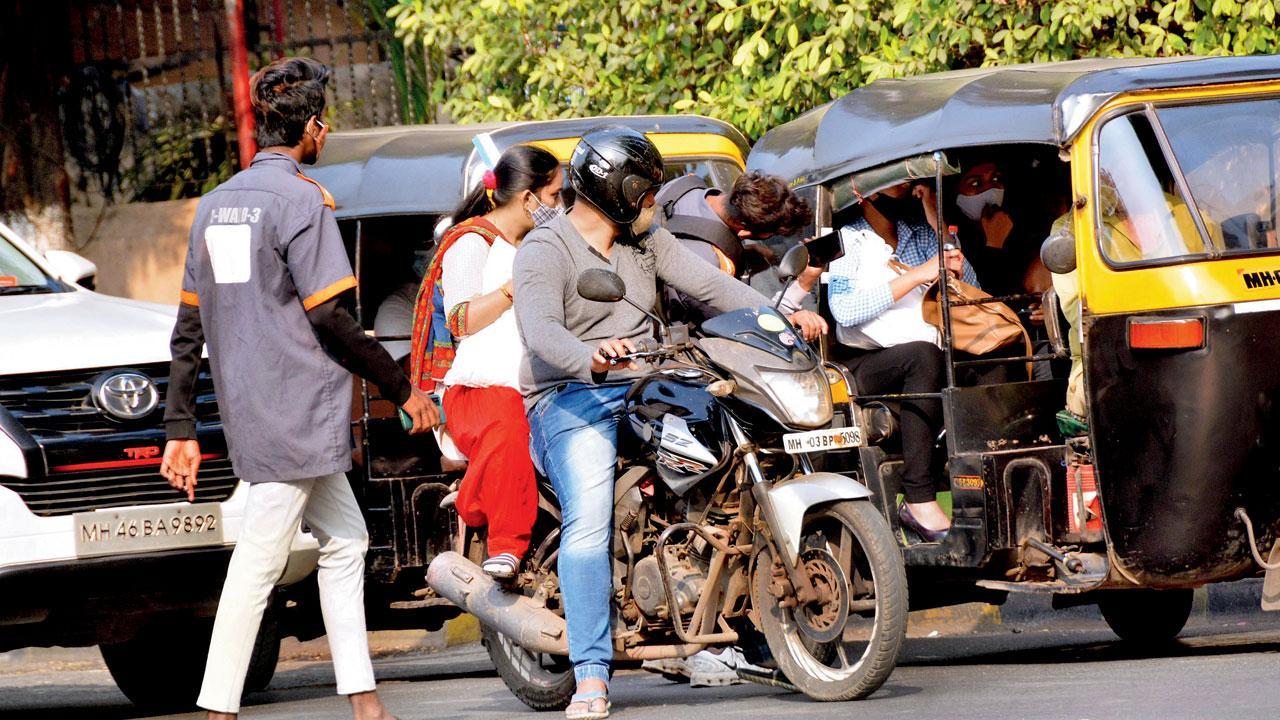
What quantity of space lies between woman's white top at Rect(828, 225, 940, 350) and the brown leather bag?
6 cm

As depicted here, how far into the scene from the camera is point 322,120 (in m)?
5.97

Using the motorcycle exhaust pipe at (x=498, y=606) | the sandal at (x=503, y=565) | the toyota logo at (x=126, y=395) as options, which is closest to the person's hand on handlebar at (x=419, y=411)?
the sandal at (x=503, y=565)

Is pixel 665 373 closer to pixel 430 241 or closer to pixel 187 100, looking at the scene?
pixel 430 241

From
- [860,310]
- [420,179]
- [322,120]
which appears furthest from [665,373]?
[420,179]

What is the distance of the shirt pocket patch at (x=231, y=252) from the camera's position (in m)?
5.73

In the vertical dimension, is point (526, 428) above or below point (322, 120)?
below

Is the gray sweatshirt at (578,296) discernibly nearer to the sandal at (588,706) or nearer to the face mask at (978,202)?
the sandal at (588,706)

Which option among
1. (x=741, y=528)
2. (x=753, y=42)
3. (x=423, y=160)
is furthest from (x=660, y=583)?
(x=753, y=42)

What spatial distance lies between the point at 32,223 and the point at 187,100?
1.54 metres

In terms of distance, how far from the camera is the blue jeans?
20.5 ft

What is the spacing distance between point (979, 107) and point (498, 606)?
8.67 feet

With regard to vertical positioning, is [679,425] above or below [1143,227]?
below

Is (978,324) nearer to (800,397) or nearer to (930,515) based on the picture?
(930,515)

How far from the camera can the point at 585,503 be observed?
20.6 feet
